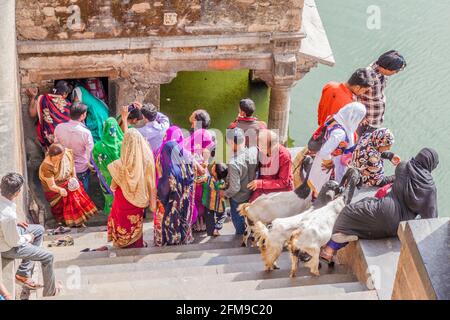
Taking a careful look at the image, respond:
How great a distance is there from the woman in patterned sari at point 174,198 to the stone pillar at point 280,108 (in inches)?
121

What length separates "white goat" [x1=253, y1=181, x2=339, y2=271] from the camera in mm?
5836

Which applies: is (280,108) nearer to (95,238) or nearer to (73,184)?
(73,184)

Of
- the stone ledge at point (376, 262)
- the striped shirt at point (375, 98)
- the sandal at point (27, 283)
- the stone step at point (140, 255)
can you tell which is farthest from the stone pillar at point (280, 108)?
the sandal at point (27, 283)

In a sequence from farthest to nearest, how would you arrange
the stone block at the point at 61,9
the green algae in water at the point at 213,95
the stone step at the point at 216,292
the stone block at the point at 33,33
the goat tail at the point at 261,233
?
the green algae in water at the point at 213,95
the stone block at the point at 33,33
the stone block at the point at 61,9
the goat tail at the point at 261,233
the stone step at the point at 216,292

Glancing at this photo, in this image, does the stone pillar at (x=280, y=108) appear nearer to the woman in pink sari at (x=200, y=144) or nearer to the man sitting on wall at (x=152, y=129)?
the man sitting on wall at (x=152, y=129)

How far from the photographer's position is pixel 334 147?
675cm

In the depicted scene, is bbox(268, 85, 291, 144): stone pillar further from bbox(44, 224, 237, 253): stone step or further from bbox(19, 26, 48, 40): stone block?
bbox(19, 26, 48, 40): stone block

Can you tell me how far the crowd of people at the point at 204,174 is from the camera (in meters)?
5.83

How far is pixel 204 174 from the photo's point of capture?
6914mm

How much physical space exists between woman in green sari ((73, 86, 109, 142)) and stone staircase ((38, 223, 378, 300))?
1.78 m

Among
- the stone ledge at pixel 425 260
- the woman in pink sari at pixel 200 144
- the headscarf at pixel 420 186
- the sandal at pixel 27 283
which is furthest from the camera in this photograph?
the woman in pink sari at pixel 200 144
